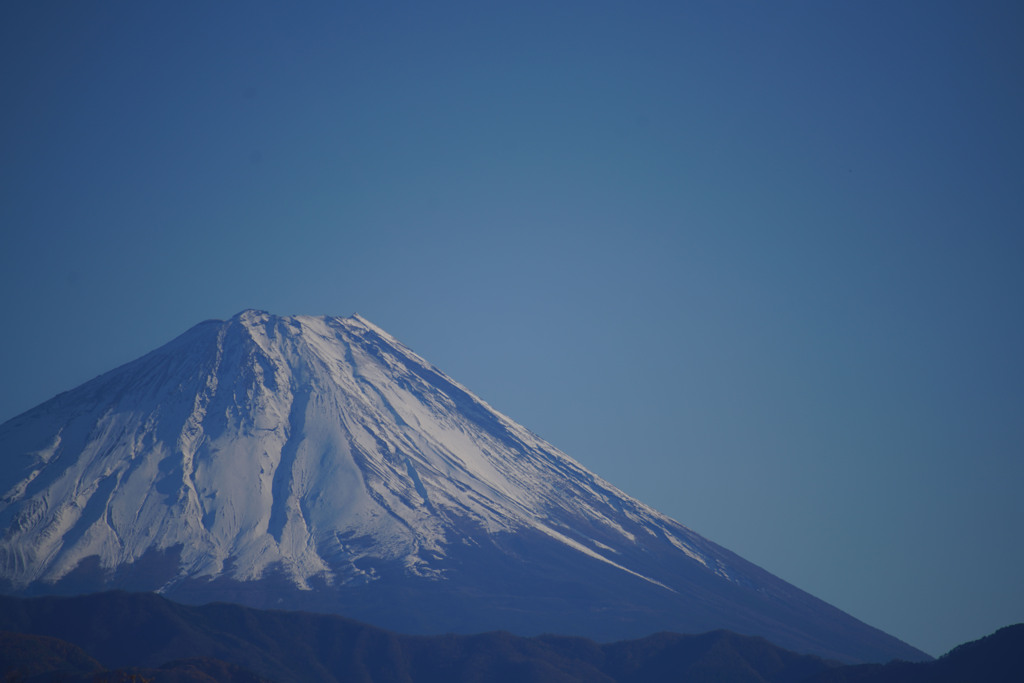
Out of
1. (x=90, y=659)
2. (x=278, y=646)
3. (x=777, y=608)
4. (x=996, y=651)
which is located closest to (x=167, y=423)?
(x=278, y=646)

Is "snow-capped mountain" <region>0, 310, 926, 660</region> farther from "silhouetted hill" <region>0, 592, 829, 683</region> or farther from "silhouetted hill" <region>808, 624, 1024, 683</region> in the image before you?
"silhouetted hill" <region>808, 624, 1024, 683</region>

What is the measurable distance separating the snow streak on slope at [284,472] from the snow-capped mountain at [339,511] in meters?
0.22

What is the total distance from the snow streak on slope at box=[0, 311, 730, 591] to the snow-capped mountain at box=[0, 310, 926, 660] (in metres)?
0.22

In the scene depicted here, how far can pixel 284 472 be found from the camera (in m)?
95.3

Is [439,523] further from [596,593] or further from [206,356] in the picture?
[206,356]

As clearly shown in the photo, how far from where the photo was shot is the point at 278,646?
64.0 metres

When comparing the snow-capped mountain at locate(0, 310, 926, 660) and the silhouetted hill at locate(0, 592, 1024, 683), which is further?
the snow-capped mountain at locate(0, 310, 926, 660)

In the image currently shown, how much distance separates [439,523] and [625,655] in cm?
2926

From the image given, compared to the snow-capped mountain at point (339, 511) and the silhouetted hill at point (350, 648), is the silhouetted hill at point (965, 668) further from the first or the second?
the snow-capped mountain at point (339, 511)

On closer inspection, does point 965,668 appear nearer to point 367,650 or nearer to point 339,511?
point 367,650

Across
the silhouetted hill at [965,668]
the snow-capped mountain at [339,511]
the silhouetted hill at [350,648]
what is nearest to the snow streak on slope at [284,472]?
the snow-capped mountain at [339,511]

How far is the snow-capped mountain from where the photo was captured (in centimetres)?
8106

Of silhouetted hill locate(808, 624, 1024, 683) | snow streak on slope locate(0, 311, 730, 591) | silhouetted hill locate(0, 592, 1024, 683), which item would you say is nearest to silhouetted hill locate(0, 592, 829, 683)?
silhouetted hill locate(0, 592, 1024, 683)

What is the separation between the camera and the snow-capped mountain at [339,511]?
8106 centimetres
